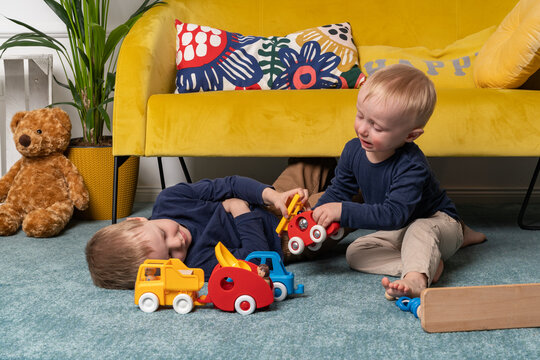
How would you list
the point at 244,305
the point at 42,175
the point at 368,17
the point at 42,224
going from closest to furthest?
1. the point at 244,305
2. the point at 42,224
3. the point at 42,175
4. the point at 368,17

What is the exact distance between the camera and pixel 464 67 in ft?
5.83

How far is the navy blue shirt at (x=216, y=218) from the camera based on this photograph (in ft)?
3.82

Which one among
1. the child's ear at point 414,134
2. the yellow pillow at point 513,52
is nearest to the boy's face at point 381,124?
the child's ear at point 414,134

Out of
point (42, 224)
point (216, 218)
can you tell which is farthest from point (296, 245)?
point (42, 224)

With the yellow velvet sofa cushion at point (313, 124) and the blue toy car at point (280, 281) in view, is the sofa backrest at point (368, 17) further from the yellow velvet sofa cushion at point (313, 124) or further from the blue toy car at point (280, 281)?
the blue toy car at point (280, 281)

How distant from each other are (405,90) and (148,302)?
0.63 meters

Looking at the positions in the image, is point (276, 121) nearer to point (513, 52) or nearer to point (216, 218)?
point (216, 218)

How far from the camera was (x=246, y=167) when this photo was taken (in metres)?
2.23

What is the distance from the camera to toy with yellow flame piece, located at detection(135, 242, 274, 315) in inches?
36.8

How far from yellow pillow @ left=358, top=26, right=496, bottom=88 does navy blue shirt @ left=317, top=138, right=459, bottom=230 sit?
66 centimetres

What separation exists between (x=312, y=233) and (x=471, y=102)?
669 millimetres

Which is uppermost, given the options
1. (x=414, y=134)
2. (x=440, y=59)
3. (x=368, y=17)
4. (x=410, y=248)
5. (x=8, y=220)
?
(x=368, y=17)

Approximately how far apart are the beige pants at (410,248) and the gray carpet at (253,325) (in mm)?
43

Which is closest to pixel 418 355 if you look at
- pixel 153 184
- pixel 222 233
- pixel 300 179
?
pixel 222 233
